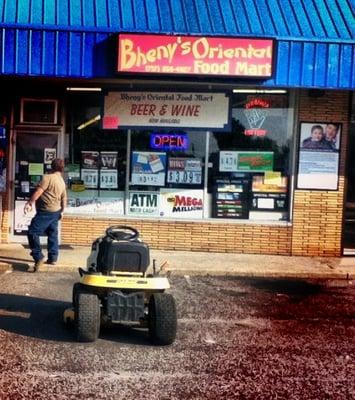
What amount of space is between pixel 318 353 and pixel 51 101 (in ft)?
24.2

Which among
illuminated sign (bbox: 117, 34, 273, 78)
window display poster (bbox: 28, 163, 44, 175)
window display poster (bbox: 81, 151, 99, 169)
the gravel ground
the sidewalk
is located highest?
A: illuminated sign (bbox: 117, 34, 273, 78)

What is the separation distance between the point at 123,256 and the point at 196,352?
1185 millimetres

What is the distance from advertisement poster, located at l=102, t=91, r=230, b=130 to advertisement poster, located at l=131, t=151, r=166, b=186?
0.59 meters

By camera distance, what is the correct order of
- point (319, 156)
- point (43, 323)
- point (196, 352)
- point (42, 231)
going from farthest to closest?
1. point (319, 156)
2. point (42, 231)
3. point (43, 323)
4. point (196, 352)

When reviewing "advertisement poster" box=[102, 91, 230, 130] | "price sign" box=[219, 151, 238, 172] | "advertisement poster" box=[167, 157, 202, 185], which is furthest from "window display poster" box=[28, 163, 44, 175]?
"price sign" box=[219, 151, 238, 172]

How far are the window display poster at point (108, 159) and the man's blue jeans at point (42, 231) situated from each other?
2.18m

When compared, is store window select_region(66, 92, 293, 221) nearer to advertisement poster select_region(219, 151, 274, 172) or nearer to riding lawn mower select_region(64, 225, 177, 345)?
advertisement poster select_region(219, 151, 274, 172)

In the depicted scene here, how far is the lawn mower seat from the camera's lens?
6570mm

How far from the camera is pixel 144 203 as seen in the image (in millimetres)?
12227

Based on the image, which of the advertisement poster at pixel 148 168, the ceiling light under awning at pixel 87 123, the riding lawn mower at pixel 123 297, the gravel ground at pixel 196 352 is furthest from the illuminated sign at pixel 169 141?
the riding lawn mower at pixel 123 297

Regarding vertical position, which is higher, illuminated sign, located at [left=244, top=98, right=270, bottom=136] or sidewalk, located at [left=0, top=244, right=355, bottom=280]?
illuminated sign, located at [left=244, top=98, right=270, bottom=136]

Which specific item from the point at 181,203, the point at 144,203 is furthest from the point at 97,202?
the point at 181,203

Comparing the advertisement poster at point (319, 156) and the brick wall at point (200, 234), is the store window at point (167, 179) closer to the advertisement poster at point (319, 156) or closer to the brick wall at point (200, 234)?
the brick wall at point (200, 234)

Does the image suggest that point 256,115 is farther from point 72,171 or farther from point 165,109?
point 72,171
